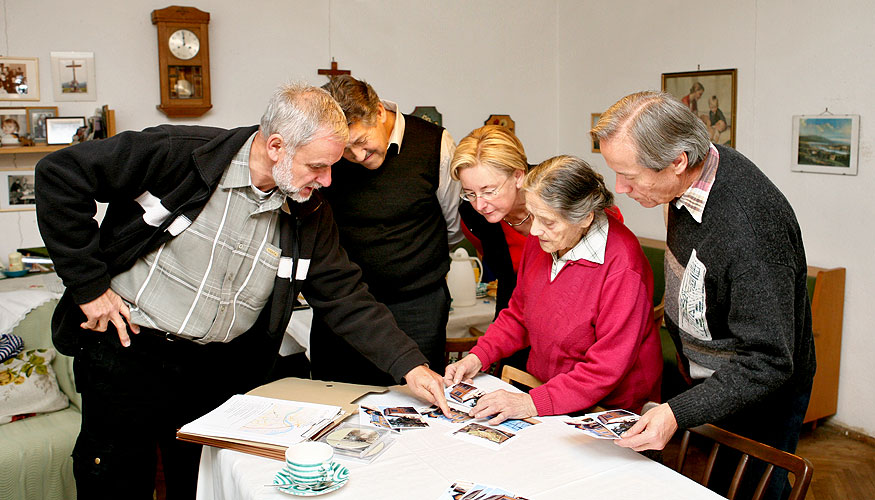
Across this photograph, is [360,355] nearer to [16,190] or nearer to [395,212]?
[395,212]

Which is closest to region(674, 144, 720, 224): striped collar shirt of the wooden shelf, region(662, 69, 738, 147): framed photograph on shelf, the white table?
the white table

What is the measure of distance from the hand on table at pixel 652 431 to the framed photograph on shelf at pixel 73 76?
13.6 feet

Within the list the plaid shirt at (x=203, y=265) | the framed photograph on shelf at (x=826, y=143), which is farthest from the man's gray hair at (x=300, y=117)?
the framed photograph on shelf at (x=826, y=143)

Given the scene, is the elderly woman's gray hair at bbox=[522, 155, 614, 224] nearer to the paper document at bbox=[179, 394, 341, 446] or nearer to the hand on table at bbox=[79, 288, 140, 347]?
the paper document at bbox=[179, 394, 341, 446]

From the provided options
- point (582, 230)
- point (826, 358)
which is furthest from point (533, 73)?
point (582, 230)

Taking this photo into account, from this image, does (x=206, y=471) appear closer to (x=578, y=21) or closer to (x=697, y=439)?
(x=697, y=439)

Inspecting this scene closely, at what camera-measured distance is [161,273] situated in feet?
6.68

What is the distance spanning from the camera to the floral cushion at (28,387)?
10.1ft

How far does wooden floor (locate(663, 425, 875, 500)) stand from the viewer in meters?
3.34

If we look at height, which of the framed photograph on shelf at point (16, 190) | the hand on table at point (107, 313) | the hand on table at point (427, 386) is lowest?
the hand on table at point (427, 386)

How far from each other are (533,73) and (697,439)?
3237 mm

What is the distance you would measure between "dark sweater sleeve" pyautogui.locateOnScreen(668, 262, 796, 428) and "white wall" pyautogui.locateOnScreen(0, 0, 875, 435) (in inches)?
97.4

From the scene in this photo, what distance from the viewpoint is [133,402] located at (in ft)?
6.91

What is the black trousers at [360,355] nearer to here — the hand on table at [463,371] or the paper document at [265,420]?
the hand on table at [463,371]
